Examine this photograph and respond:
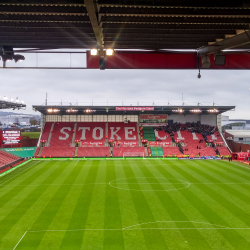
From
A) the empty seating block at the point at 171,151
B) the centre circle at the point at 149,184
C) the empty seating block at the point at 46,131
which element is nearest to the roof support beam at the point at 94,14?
the centre circle at the point at 149,184

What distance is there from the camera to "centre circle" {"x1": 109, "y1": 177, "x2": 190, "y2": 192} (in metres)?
21.7

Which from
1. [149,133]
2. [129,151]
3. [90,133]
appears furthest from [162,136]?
[90,133]

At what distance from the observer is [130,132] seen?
176 feet

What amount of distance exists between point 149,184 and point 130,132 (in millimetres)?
30608

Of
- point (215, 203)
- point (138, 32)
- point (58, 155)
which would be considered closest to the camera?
point (138, 32)

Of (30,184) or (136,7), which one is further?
(30,184)

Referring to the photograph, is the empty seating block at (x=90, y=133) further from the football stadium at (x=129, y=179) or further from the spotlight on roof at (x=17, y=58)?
the spotlight on roof at (x=17, y=58)

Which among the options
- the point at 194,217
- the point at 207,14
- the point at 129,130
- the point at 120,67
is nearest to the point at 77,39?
the point at 120,67

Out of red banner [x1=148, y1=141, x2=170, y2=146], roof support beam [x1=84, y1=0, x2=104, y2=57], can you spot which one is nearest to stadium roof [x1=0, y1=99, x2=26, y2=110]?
red banner [x1=148, y1=141, x2=170, y2=146]

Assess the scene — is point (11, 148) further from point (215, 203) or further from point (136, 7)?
point (136, 7)

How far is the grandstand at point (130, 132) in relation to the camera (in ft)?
156

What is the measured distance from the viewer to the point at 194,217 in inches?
579

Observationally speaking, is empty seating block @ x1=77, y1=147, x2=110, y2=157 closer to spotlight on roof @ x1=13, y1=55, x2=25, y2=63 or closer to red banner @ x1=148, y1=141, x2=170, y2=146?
red banner @ x1=148, y1=141, x2=170, y2=146

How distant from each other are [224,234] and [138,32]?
39.2ft
